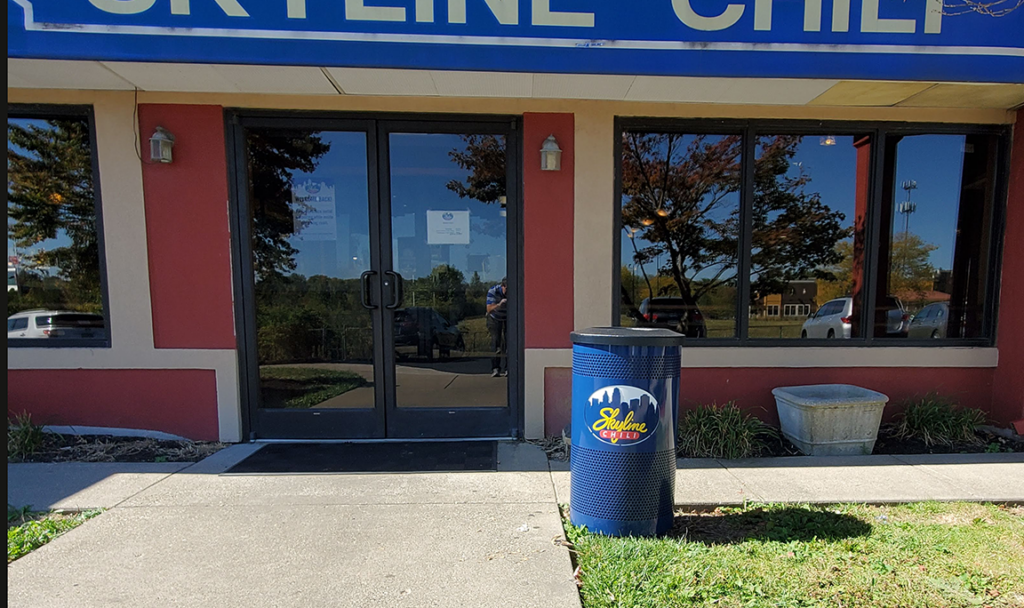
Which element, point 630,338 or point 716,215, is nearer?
point 630,338

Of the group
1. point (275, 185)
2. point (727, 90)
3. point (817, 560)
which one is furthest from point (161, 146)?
point (817, 560)

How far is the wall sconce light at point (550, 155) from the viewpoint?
14.2 ft

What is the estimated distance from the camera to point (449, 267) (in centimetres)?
463

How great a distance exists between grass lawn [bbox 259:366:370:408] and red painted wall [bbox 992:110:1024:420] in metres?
6.13

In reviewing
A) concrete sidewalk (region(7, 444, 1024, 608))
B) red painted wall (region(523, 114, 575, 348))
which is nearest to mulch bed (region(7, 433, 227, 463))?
concrete sidewalk (region(7, 444, 1024, 608))

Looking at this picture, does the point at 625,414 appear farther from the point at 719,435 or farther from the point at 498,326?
the point at 498,326

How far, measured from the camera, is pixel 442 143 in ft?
14.9

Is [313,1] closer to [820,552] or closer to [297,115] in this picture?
[297,115]

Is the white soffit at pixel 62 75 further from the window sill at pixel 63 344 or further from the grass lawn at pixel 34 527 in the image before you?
the grass lawn at pixel 34 527

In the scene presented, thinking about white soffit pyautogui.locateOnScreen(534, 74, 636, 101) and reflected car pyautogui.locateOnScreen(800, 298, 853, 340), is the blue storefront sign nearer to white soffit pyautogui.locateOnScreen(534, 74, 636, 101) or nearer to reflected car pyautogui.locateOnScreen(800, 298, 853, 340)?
white soffit pyautogui.locateOnScreen(534, 74, 636, 101)

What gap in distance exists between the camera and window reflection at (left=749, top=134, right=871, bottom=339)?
4758mm

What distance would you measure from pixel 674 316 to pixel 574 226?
1400 millimetres

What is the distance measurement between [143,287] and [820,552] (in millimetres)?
5575

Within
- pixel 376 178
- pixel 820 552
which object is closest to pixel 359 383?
pixel 376 178
